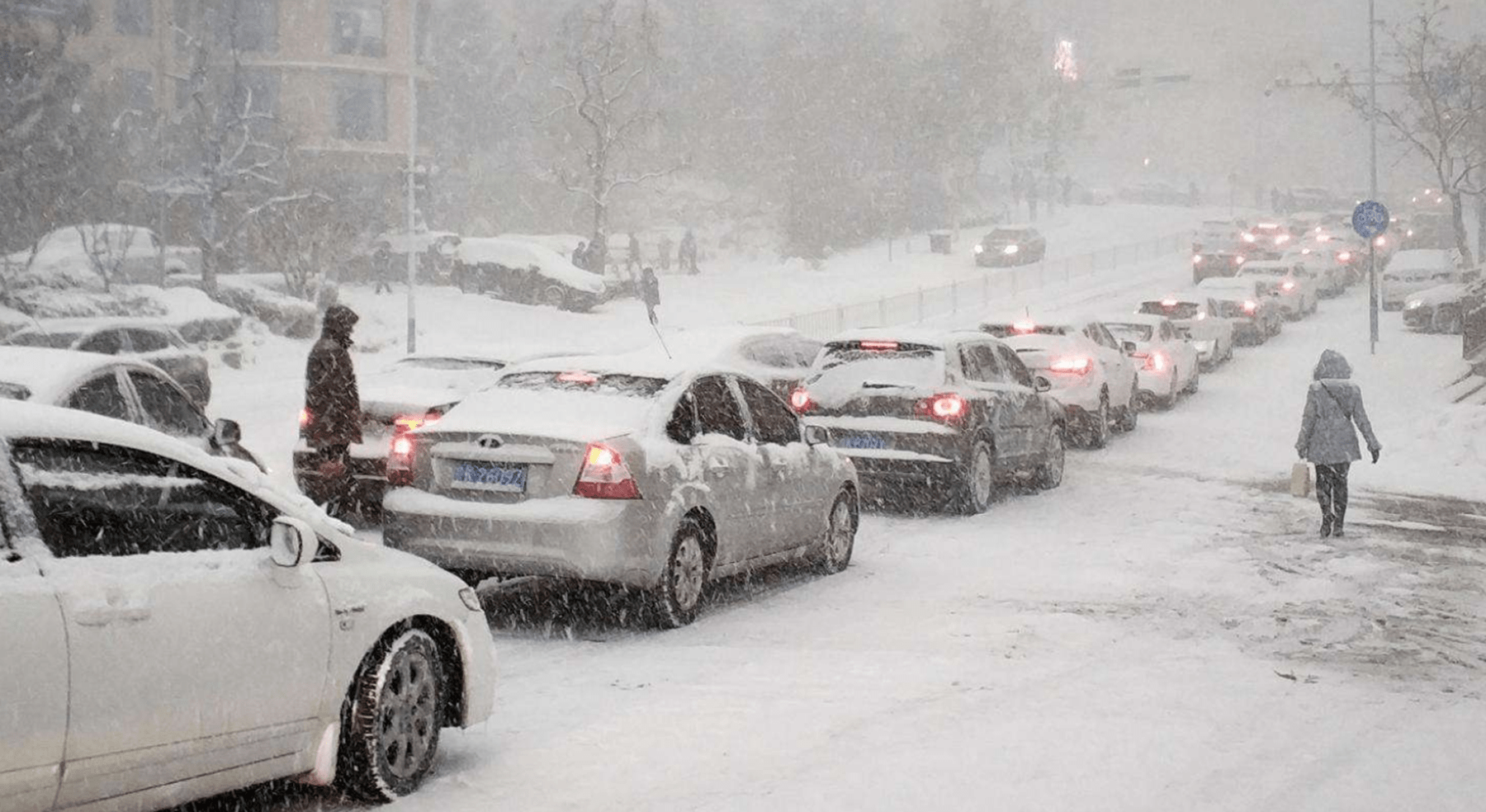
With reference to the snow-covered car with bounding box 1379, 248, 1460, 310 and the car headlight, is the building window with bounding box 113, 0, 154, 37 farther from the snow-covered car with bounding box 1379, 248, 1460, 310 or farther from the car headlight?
the car headlight

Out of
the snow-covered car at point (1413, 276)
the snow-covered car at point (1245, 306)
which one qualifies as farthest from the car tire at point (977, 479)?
the snow-covered car at point (1413, 276)

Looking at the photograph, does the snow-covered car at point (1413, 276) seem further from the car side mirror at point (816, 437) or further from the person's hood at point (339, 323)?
the person's hood at point (339, 323)

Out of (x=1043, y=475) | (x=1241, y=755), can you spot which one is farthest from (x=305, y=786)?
(x=1043, y=475)

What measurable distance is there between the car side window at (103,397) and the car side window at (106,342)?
26.5 ft

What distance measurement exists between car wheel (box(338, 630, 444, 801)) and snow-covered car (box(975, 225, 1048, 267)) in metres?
54.3

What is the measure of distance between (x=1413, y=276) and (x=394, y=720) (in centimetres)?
4242

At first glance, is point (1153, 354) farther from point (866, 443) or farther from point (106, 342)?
point (106, 342)

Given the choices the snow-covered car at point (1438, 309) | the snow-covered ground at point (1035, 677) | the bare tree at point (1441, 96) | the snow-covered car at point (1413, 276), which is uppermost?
the bare tree at point (1441, 96)

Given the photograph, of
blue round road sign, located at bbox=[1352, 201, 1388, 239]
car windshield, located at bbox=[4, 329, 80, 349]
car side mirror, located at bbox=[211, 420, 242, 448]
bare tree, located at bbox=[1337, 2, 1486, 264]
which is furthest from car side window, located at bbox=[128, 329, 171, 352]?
bare tree, located at bbox=[1337, 2, 1486, 264]

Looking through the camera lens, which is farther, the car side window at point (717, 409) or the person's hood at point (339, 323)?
the person's hood at point (339, 323)

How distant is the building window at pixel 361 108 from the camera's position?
59.9m

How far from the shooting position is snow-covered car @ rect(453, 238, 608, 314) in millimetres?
45938

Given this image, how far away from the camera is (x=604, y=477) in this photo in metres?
9.36

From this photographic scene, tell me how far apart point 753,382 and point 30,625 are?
7.14 m
